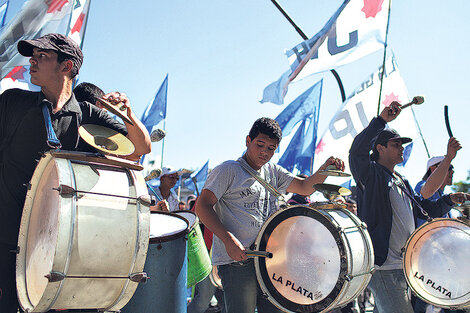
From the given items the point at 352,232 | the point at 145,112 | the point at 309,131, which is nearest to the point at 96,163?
the point at 352,232

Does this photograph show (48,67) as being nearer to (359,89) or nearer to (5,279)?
(5,279)

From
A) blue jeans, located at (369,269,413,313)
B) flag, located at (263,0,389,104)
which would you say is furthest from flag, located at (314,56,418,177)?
blue jeans, located at (369,269,413,313)

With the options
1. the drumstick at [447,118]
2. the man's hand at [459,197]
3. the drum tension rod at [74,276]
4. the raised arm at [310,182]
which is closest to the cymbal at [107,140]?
the drum tension rod at [74,276]

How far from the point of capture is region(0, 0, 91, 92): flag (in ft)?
21.6

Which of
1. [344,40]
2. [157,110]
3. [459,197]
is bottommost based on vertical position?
[459,197]

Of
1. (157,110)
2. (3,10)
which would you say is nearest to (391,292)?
(3,10)

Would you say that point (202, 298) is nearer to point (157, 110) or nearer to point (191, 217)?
point (191, 217)

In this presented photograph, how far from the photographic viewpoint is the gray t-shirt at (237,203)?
3.29 meters

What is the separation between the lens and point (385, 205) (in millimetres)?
4164

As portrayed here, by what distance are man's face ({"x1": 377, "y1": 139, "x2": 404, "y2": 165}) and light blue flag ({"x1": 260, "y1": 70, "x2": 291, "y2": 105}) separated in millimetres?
3508

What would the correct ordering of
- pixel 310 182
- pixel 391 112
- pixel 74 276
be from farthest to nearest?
pixel 391 112, pixel 310 182, pixel 74 276

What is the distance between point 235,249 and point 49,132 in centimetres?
136

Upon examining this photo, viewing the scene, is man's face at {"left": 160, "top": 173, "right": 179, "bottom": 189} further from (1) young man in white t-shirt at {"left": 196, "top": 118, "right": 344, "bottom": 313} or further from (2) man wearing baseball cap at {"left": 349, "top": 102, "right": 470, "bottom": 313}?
(1) young man in white t-shirt at {"left": 196, "top": 118, "right": 344, "bottom": 313}

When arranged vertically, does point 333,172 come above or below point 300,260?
above
